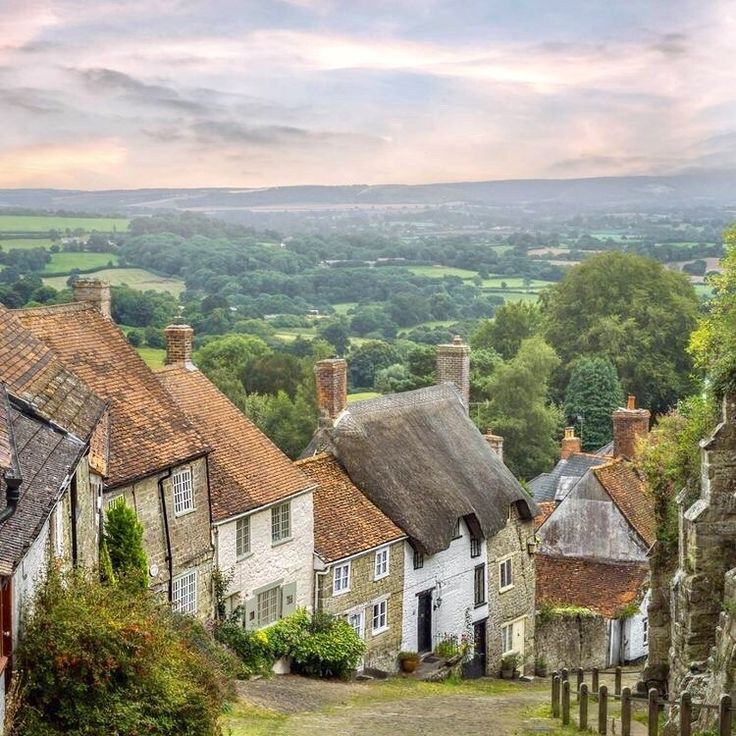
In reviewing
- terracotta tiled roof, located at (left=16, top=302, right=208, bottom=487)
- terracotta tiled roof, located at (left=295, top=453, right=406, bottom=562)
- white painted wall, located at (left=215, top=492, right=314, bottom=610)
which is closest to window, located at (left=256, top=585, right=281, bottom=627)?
white painted wall, located at (left=215, top=492, right=314, bottom=610)

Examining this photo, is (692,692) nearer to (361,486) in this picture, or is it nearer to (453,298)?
(361,486)

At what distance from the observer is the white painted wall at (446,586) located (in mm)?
38250

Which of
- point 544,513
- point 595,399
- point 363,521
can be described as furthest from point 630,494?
point 595,399

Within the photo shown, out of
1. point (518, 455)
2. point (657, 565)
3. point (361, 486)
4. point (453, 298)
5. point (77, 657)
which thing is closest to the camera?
point (77, 657)

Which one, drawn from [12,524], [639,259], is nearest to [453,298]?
[639,259]

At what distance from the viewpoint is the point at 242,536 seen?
33188mm

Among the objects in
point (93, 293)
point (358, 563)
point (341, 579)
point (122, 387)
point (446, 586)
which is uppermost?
point (93, 293)

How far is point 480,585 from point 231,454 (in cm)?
1137

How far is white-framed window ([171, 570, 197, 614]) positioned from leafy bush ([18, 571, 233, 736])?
10430 millimetres

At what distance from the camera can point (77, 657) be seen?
1705 centimetres

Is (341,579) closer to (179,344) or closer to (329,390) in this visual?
(329,390)

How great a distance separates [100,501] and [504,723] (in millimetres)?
10015

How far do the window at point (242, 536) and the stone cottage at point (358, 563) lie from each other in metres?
2.73

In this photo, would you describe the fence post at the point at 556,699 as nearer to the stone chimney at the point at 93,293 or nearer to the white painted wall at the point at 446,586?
the white painted wall at the point at 446,586
